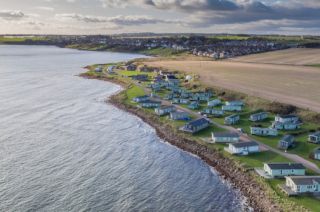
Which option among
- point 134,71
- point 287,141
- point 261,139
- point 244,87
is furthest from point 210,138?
point 134,71

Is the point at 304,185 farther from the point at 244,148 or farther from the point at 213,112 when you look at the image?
the point at 213,112

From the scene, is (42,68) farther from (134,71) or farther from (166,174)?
(166,174)

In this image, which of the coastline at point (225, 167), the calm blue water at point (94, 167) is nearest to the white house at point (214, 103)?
the coastline at point (225, 167)

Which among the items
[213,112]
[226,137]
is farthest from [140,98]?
[226,137]

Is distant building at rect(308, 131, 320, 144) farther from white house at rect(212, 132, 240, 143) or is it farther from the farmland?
the farmland

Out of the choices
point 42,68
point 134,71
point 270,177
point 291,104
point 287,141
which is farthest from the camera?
point 42,68

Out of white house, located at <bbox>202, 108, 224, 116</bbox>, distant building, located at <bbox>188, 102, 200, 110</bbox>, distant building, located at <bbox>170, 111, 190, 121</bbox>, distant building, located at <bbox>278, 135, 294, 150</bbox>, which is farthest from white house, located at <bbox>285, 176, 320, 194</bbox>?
distant building, located at <bbox>188, 102, 200, 110</bbox>
